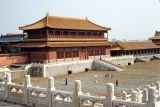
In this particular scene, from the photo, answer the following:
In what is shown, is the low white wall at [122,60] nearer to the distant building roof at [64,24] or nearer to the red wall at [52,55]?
the distant building roof at [64,24]

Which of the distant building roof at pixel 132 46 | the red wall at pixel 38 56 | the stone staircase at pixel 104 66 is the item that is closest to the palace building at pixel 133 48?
the distant building roof at pixel 132 46

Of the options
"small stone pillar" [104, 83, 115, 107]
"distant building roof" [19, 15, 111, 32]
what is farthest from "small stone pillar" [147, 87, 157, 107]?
"distant building roof" [19, 15, 111, 32]

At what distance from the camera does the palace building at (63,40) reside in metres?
45.3

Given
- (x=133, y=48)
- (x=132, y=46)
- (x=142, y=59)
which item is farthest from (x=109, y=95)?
(x=132, y=46)

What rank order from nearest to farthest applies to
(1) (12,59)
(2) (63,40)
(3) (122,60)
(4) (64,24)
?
(1) (12,59)
(2) (63,40)
(4) (64,24)
(3) (122,60)

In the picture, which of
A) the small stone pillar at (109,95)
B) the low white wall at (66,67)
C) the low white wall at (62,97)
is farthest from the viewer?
the low white wall at (66,67)

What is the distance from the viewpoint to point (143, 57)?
2475 inches

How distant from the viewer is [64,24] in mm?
50094

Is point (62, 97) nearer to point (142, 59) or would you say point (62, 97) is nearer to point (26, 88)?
point (26, 88)

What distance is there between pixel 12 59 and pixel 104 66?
47.3 ft

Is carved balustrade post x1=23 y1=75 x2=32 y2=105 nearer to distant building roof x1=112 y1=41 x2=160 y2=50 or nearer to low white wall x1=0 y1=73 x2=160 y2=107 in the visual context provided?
low white wall x1=0 y1=73 x2=160 y2=107

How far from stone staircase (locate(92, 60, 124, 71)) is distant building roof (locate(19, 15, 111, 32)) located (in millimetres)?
6966

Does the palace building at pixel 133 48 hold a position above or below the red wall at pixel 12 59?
above

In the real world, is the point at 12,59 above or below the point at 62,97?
above
